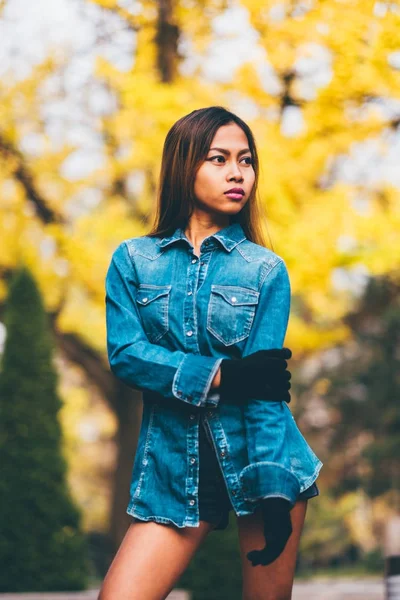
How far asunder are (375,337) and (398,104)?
8477 mm

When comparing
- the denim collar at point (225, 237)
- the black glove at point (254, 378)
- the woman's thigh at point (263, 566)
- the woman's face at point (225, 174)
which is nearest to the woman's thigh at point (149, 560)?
the woman's thigh at point (263, 566)

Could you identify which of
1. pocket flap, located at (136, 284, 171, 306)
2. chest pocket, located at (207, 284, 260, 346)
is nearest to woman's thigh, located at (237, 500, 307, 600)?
chest pocket, located at (207, 284, 260, 346)

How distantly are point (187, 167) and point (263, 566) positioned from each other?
1029 millimetres

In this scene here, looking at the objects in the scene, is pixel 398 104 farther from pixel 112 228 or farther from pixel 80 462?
pixel 80 462

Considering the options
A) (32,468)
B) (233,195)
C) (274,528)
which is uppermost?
(233,195)

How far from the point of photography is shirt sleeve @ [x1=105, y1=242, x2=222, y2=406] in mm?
2025

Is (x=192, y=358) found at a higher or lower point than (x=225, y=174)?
lower

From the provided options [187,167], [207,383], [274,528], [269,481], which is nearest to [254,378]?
[207,383]

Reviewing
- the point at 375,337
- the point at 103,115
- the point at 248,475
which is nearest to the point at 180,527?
the point at 248,475

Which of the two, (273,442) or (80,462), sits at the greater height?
(273,442)

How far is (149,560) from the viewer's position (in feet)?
6.48

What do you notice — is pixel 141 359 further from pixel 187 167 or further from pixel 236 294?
pixel 187 167

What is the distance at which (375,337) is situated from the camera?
1560 centimetres

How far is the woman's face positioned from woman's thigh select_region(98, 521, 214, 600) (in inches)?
32.2
